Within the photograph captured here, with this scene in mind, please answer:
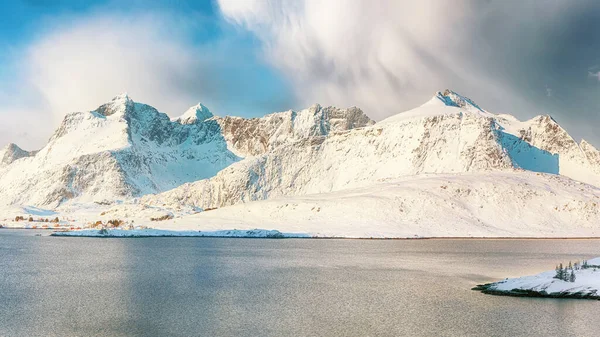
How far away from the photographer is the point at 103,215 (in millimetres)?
187750

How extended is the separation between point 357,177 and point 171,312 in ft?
556

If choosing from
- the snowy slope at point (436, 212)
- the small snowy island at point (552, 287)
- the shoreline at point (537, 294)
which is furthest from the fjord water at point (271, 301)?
the snowy slope at point (436, 212)

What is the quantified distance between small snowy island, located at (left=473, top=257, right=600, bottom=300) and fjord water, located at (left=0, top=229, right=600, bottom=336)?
143cm

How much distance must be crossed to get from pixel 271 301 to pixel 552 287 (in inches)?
759

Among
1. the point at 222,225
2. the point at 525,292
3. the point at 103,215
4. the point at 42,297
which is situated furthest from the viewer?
the point at 103,215

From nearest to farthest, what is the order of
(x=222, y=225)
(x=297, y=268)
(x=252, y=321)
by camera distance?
(x=252, y=321) < (x=297, y=268) < (x=222, y=225)

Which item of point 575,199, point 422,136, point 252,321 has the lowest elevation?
point 252,321

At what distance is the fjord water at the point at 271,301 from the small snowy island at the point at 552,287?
1.43 m

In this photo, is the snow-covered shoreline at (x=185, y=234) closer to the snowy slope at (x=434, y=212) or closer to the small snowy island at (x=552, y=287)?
the snowy slope at (x=434, y=212)

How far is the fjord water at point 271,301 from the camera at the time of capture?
2625cm

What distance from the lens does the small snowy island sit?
36.4m

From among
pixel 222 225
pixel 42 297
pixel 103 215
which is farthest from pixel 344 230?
pixel 103 215

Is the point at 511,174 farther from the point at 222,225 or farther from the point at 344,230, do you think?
the point at 222,225

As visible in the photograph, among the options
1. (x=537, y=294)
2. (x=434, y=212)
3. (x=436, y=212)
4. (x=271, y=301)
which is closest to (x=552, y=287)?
(x=537, y=294)
